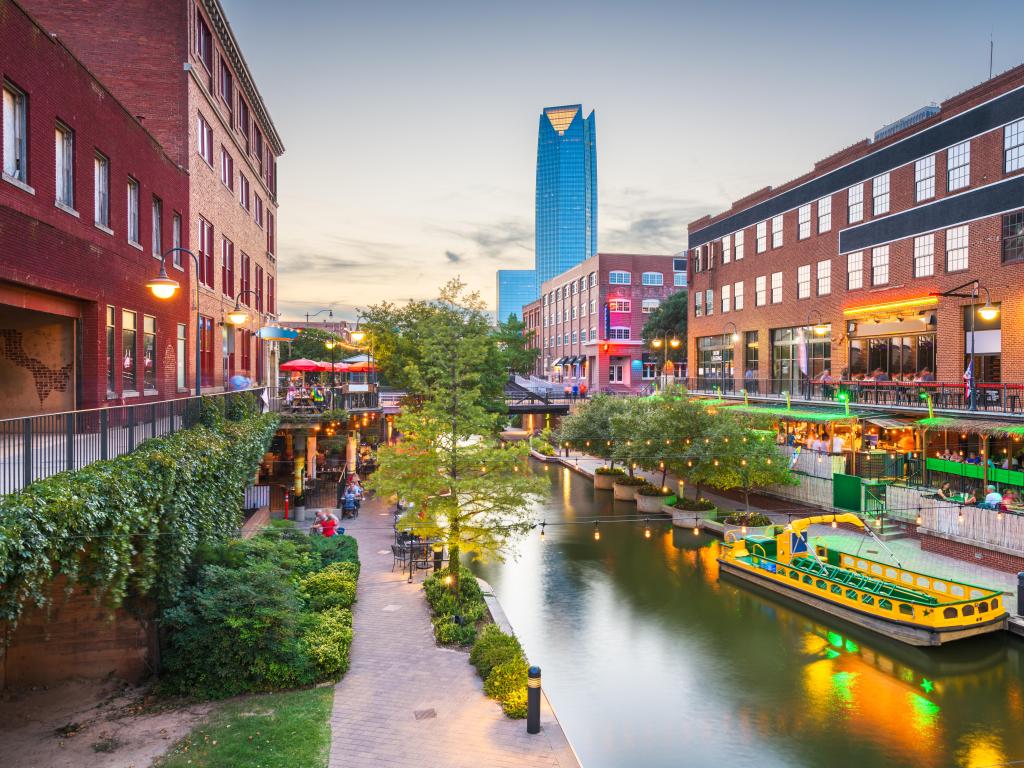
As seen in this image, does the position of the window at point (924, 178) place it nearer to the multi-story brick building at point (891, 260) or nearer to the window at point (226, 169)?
the multi-story brick building at point (891, 260)

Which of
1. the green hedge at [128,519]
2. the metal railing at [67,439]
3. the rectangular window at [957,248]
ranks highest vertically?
the rectangular window at [957,248]

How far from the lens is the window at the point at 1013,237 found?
29016mm

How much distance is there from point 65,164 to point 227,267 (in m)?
17.3

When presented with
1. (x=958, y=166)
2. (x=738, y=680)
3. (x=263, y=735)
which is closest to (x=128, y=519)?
(x=263, y=735)

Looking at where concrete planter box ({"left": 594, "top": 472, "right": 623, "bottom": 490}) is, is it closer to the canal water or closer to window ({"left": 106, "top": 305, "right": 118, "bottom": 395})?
the canal water

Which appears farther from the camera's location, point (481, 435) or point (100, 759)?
point (481, 435)

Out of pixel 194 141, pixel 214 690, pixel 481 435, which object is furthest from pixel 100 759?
pixel 194 141

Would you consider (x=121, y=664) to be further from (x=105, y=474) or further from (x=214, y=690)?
(x=105, y=474)

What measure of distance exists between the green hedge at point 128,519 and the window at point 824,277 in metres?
36.3

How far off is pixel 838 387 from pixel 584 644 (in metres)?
25.4

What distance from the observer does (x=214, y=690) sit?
44.7 ft

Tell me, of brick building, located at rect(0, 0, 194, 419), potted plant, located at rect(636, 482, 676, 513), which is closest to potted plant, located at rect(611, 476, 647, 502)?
potted plant, located at rect(636, 482, 676, 513)

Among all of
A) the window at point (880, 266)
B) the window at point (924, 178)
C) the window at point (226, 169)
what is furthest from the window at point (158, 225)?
the window at point (880, 266)

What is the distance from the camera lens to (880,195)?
37562 millimetres
